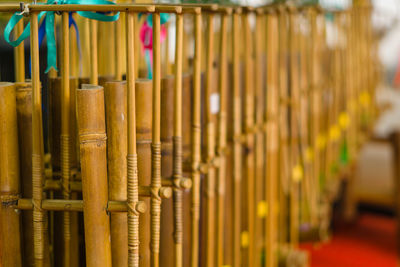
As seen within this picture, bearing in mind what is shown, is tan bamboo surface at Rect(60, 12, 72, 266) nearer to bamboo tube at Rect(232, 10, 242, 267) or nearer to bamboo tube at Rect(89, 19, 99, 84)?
bamboo tube at Rect(89, 19, 99, 84)

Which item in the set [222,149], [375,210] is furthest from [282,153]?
[375,210]

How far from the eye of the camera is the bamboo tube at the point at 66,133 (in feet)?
3.14

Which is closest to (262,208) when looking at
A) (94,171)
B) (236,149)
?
(236,149)

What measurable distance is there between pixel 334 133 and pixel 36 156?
1.56m

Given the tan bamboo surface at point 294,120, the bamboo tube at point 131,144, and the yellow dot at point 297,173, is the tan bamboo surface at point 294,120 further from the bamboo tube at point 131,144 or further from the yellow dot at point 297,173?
the bamboo tube at point 131,144

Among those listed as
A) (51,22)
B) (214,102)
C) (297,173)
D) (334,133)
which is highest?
(51,22)

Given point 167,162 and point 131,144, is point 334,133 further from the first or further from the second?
point 131,144

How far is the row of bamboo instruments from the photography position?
2.99 feet

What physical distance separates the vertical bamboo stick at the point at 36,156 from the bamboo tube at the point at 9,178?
4cm

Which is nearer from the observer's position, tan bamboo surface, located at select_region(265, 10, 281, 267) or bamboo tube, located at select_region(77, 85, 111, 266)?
bamboo tube, located at select_region(77, 85, 111, 266)

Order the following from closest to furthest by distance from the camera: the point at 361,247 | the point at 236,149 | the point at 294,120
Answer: the point at 236,149 → the point at 294,120 → the point at 361,247

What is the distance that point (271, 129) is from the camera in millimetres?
1587

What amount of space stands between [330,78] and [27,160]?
1462 millimetres

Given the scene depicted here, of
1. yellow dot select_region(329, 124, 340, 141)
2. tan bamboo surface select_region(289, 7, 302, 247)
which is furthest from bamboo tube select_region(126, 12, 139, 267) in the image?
yellow dot select_region(329, 124, 340, 141)
